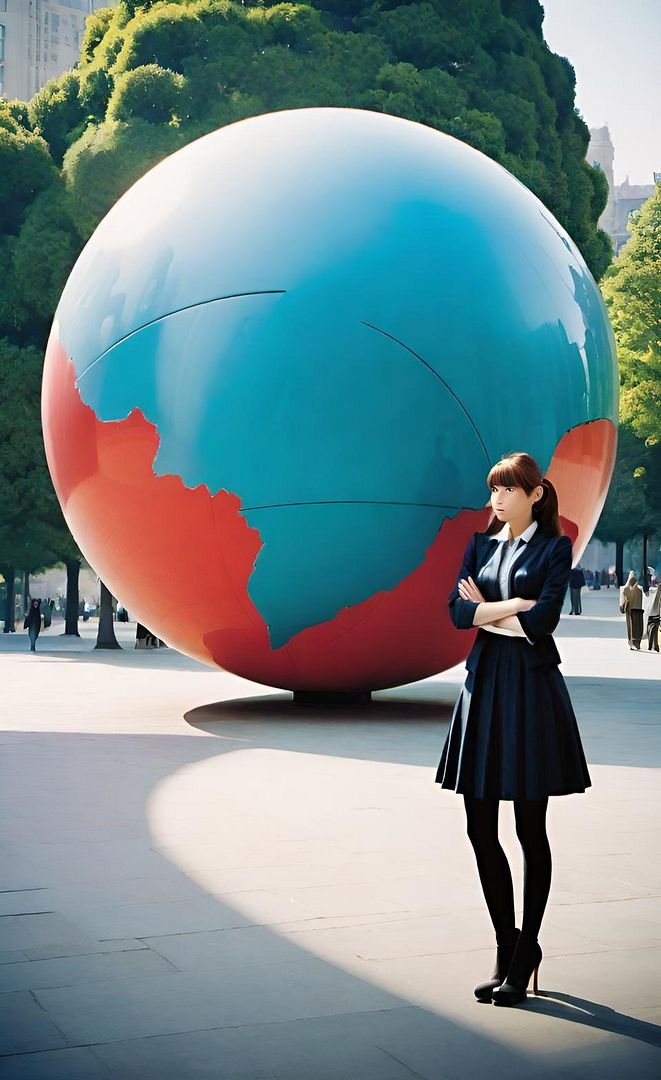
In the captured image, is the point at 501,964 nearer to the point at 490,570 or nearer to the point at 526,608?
the point at 526,608

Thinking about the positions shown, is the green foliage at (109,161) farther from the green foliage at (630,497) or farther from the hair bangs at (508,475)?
the green foliage at (630,497)

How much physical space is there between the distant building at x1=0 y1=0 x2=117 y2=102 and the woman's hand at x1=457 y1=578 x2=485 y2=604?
422 feet

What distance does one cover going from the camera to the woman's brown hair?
5145mm

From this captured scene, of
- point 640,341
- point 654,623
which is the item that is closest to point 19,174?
point 654,623

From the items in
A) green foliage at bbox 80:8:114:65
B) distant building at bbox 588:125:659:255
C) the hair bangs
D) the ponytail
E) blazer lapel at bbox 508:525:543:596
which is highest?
distant building at bbox 588:125:659:255

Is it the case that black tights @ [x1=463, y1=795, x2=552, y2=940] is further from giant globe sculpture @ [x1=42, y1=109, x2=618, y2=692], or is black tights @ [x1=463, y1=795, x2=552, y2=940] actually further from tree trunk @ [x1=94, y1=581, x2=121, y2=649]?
tree trunk @ [x1=94, y1=581, x2=121, y2=649]

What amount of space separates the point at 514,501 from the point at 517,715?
79 cm

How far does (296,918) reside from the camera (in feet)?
19.1

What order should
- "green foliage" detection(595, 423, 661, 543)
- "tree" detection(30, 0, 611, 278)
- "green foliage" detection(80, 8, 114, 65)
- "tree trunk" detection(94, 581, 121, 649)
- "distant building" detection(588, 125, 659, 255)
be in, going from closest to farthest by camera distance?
"tree" detection(30, 0, 611, 278)
"tree trunk" detection(94, 581, 121, 649)
"green foliage" detection(80, 8, 114, 65)
"green foliage" detection(595, 423, 661, 543)
"distant building" detection(588, 125, 659, 255)

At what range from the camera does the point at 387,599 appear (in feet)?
38.2

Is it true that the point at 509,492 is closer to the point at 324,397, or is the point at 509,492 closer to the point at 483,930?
the point at 483,930

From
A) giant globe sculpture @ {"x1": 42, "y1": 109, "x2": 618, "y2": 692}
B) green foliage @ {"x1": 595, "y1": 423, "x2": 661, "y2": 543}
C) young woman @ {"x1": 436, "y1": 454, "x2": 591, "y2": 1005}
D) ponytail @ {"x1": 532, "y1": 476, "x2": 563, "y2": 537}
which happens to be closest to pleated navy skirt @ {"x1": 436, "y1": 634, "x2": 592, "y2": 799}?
young woman @ {"x1": 436, "y1": 454, "x2": 591, "y2": 1005}

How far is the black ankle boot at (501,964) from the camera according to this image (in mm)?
4793

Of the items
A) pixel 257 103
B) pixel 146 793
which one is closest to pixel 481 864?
pixel 146 793
